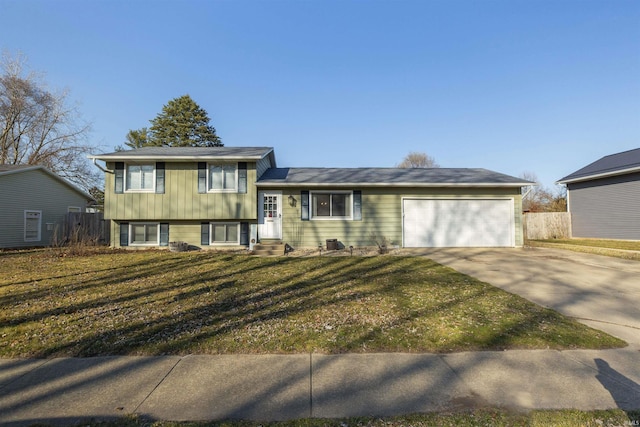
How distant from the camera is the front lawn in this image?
3.65 m

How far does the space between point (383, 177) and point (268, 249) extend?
20.3 ft

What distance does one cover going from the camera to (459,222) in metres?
13.0

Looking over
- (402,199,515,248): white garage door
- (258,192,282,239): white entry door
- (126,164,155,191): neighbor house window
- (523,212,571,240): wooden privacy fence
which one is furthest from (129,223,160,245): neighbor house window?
(523,212,571,240): wooden privacy fence

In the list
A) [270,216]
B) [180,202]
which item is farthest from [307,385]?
[180,202]

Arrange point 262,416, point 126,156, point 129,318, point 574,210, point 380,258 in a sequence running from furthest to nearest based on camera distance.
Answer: point 574,210, point 126,156, point 380,258, point 129,318, point 262,416

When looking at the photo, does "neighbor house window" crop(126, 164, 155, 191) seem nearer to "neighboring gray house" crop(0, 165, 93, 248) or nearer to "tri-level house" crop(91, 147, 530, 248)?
"tri-level house" crop(91, 147, 530, 248)

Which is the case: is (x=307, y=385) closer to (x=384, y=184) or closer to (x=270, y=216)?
(x=270, y=216)

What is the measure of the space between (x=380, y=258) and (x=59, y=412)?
358 inches

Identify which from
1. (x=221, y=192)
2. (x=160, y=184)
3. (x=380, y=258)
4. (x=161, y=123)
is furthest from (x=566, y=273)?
(x=161, y=123)

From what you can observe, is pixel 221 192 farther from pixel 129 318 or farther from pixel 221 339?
pixel 221 339

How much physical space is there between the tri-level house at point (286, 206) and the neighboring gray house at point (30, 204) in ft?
23.2

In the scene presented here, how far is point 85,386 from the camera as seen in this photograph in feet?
9.22

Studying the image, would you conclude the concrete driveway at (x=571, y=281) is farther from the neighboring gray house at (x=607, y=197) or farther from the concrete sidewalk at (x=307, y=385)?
the neighboring gray house at (x=607, y=197)

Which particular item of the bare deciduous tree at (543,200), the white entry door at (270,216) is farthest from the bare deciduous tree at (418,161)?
the white entry door at (270,216)
